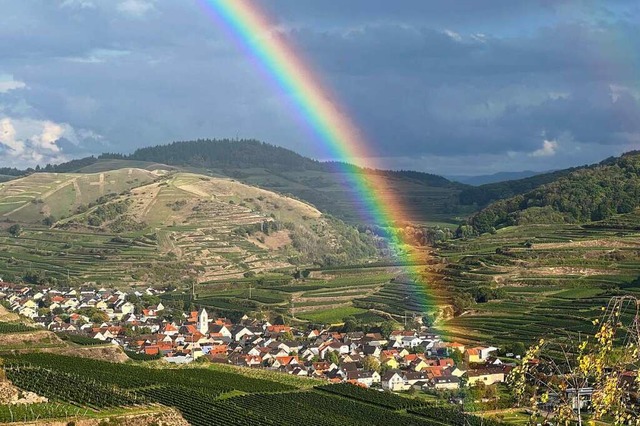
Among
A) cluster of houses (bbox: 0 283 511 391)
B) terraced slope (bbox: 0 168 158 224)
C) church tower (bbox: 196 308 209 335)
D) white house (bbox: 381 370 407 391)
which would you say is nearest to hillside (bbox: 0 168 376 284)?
terraced slope (bbox: 0 168 158 224)

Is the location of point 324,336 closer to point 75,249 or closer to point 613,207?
point 613,207

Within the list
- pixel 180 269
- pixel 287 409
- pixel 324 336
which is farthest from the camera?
pixel 180 269

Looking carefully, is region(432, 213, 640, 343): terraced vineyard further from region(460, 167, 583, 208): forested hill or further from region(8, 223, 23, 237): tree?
region(460, 167, 583, 208): forested hill

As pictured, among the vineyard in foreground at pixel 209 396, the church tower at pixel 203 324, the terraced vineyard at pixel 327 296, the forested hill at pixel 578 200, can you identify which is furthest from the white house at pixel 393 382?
the forested hill at pixel 578 200

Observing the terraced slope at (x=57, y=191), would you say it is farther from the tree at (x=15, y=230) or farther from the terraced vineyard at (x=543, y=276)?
the terraced vineyard at (x=543, y=276)

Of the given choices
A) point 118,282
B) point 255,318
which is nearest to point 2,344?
point 255,318

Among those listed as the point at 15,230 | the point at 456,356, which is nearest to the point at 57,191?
the point at 15,230

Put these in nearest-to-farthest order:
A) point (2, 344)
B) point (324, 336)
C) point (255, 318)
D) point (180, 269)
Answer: point (2, 344), point (324, 336), point (255, 318), point (180, 269)
